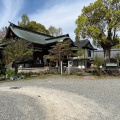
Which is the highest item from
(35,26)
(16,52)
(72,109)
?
(35,26)

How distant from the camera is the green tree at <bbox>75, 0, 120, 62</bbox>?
19.5 meters

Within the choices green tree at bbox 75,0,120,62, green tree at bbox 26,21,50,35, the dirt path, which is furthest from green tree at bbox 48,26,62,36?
the dirt path

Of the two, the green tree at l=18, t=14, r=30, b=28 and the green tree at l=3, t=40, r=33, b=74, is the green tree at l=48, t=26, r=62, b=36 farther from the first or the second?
the green tree at l=3, t=40, r=33, b=74

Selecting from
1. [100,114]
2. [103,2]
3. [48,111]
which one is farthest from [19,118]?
[103,2]

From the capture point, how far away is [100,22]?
68.2 feet

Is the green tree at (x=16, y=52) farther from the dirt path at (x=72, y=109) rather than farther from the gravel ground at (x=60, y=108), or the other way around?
the dirt path at (x=72, y=109)

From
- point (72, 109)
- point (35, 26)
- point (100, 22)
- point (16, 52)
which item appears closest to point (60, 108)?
point (72, 109)

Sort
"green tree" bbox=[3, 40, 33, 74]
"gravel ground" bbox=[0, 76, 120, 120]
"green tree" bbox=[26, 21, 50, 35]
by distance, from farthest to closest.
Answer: "green tree" bbox=[26, 21, 50, 35], "green tree" bbox=[3, 40, 33, 74], "gravel ground" bbox=[0, 76, 120, 120]

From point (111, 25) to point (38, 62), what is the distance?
1045 cm

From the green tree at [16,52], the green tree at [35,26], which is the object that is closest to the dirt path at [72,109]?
the green tree at [16,52]

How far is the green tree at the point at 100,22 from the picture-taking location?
19469mm

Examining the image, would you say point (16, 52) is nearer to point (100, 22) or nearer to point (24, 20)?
point (100, 22)

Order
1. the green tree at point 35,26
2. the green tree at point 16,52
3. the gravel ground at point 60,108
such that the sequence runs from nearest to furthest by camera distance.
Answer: the gravel ground at point 60,108 < the green tree at point 16,52 < the green tree at point 35,26

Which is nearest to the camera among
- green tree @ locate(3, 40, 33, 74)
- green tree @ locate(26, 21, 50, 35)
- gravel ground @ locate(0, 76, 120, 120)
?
gravel ground @ locate(0, 76, 120, 120)
